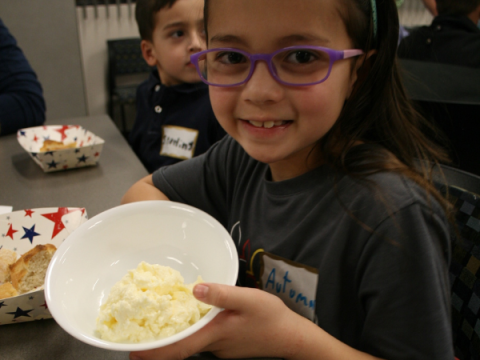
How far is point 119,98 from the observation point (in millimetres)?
3479

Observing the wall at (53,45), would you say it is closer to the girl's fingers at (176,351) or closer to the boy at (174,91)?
the boy at (174,91)

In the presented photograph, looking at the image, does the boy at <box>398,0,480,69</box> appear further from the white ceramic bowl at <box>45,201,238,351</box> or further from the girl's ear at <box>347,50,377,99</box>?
the white ceramic bowl at <box>45,201,238,351</box>

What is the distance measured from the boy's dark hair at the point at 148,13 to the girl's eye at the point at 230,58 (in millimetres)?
875

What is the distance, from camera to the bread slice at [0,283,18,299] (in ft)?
2.12

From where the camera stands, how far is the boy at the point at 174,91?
59.1 inches

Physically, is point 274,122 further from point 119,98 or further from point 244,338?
point 119,98

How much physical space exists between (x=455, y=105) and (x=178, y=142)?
3.46 ft

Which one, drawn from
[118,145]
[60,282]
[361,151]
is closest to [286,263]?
[361,151]

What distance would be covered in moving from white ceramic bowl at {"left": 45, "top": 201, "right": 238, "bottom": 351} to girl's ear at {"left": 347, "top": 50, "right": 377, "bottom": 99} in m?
0.39

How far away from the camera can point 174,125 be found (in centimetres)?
160

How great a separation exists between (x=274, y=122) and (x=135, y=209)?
37cm

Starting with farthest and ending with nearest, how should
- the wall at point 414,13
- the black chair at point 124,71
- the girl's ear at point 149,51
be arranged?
the wall at point 414,13 → the black chair at point 124,71 → the girl's ear at point 149,51

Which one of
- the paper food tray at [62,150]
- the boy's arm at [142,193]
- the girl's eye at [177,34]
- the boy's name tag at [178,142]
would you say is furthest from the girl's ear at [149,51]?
the boy's arm at [142,193]

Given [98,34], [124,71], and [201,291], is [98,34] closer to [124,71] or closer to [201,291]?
[124,71]
